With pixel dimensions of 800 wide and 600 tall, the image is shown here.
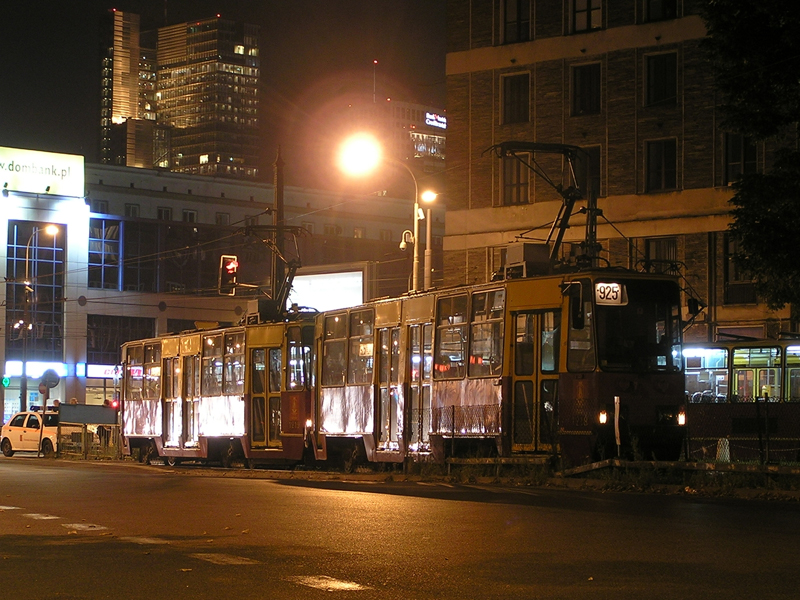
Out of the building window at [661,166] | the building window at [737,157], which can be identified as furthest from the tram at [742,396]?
the building window at [661,166]

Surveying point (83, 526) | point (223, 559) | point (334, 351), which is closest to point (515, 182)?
point (334, 351)

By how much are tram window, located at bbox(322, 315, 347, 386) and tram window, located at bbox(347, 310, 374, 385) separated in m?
0.32

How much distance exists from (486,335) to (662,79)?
23.6 meters

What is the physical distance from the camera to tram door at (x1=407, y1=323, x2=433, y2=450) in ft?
71.7

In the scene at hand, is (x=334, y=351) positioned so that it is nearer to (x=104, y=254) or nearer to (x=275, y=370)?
(x=275, y=370)

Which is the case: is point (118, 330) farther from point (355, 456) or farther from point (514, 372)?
point (514, 372)

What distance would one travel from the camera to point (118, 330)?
7881cm

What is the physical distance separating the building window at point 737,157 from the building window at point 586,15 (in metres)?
6.21

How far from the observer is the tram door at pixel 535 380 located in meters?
19.3

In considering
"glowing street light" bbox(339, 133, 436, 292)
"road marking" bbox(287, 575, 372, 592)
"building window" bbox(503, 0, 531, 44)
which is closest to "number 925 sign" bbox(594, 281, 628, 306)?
"road marking" bbox(287, 575, 372, 592)

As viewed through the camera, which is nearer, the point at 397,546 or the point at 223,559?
the point at 223,559

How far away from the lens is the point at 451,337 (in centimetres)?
2136

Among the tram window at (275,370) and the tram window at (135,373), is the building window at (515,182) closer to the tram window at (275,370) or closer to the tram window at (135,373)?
the tram window at (135,373)

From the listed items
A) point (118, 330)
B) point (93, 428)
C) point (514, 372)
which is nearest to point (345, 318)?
point (514, 372)
